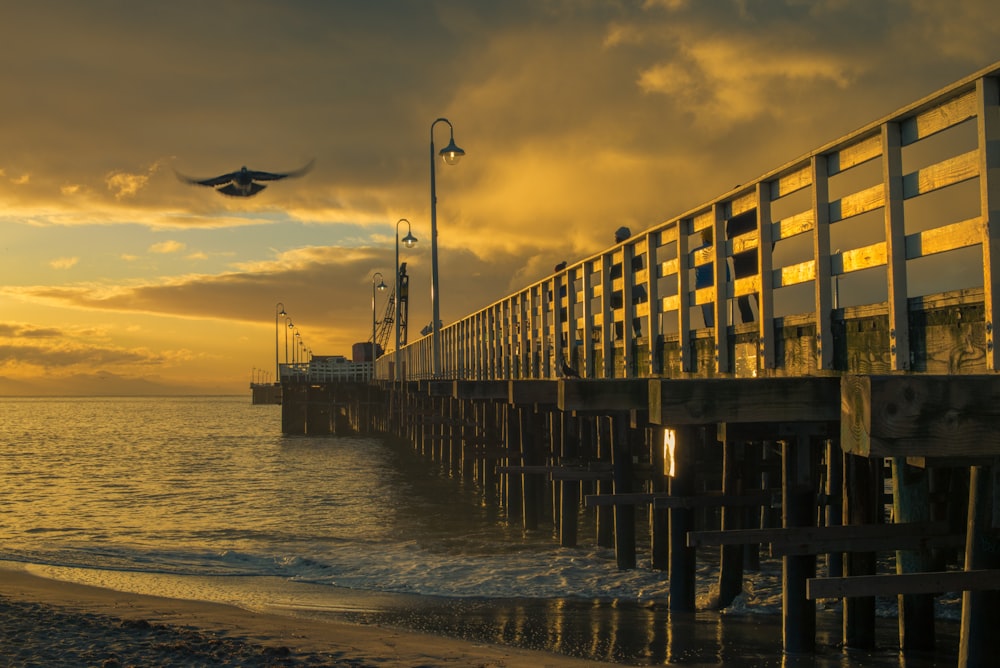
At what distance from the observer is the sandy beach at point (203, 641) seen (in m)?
8.44

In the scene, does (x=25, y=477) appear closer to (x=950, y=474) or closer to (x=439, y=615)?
(x=439, y=615)

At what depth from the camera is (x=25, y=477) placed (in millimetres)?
36250

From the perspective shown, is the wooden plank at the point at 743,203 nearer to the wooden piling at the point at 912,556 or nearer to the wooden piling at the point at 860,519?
the wooden piling at the point at 860,519

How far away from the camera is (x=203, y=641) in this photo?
9.11m

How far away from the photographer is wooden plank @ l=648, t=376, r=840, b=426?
5.97 meters

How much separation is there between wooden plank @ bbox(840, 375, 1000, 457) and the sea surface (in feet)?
13.7

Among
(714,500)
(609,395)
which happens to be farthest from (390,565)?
(609,395)

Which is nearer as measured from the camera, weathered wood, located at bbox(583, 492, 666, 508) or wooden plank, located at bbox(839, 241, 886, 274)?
wooden plank, located at bbox(839, 241, 886, 274)

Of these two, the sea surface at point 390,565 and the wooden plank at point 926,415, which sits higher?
the wooden plank at point 926,415

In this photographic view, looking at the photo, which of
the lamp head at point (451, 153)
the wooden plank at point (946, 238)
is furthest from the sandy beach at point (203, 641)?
the lamp head at point (451, 153)

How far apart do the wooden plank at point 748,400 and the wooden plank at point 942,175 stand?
1349 mm

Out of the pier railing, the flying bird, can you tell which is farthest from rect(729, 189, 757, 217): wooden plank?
the flying bird

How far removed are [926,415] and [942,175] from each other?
7.53 feet

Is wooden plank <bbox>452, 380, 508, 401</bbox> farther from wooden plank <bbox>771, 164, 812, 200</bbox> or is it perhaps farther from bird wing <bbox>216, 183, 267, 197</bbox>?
bird wing <bbox>216, 183, 267, 197</bbox>
